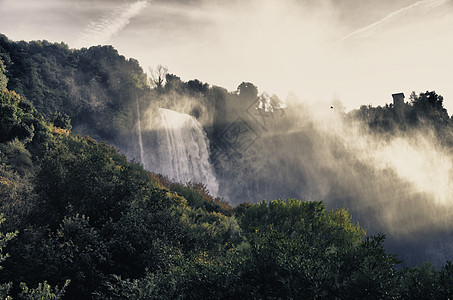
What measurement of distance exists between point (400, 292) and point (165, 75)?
6708 centimetres

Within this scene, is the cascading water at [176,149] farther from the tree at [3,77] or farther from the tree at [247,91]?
the tree at [3,77]

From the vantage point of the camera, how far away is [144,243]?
605 inches

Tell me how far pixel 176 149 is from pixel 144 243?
118 feet

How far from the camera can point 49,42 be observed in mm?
50875

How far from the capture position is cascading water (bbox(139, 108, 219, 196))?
50438 millimetres

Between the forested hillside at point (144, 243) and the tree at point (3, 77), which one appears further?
the tree at point (3, 77)

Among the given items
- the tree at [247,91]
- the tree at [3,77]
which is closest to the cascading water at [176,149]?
the tree at [247,91]

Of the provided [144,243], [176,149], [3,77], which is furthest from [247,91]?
[144,243]

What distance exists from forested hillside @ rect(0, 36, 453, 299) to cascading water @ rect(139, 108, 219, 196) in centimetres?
1924

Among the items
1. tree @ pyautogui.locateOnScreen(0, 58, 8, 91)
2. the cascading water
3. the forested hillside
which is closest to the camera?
the forested hillside

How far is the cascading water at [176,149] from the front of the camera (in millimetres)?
50438

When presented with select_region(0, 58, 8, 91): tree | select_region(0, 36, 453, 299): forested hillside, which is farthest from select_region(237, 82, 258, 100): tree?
select_region(0, 58, 8, 91): tree

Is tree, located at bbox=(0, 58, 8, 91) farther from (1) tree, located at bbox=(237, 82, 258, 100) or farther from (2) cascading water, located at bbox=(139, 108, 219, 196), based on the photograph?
(1) tree, located at bbox=(237, 82, 258, 100)

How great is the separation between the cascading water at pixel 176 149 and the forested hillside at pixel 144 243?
757 inches
